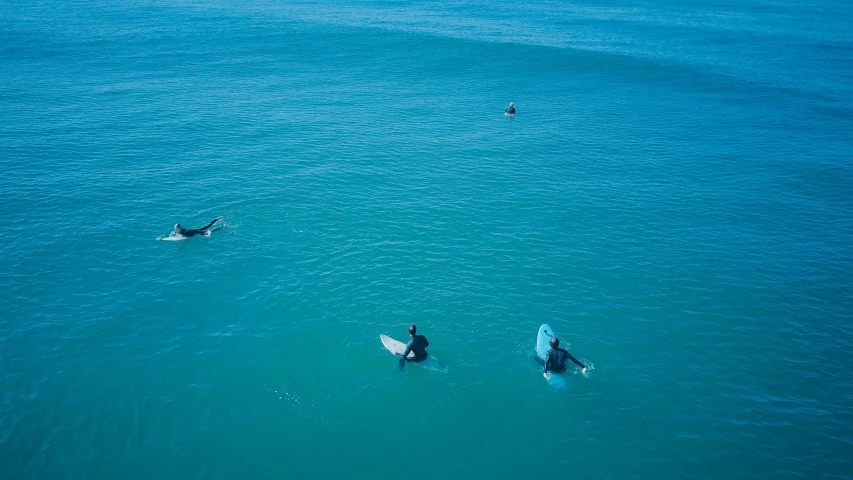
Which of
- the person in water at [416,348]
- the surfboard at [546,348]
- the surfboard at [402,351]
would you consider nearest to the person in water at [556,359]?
the surfboard at [546,348]

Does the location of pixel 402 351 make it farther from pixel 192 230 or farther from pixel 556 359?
pixel 192 230

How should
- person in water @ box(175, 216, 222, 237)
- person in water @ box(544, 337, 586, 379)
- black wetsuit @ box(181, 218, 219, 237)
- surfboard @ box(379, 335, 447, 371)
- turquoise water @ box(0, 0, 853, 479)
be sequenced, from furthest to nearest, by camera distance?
black wetsuit @ box(181, 218, 219, 237) → person in water @ box(175, 216, 222, 237) → surfboard @ box(379, 335, 447, 371) → person in water @ box(544, 337, 586, 379) → turquoise water @ box(0, 0, 853, 479)

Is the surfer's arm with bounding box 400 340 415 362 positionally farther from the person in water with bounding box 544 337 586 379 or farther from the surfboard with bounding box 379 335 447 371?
the person in water with bounding box 544 337 586 379

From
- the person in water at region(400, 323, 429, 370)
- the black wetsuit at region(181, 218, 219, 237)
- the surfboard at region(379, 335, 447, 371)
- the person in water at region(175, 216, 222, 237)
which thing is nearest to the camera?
the person in water at region(400, 323, 429, 370)

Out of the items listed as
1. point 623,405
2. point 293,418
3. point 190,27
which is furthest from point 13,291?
point 190,27

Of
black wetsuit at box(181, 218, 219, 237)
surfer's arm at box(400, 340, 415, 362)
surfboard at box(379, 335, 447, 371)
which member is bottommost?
surfboard at box(379, 335, 447, 371)

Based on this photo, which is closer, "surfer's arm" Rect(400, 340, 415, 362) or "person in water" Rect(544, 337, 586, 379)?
"person in water" Rect(544, 337, 586, 379)

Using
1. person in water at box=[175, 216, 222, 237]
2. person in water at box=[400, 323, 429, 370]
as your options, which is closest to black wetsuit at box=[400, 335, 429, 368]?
person in water at box=[400, 323, 429, 370]

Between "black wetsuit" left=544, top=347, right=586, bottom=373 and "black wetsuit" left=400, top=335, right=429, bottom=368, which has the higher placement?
"black wetsuit" left=544, top=347, right=586, bottom=373
